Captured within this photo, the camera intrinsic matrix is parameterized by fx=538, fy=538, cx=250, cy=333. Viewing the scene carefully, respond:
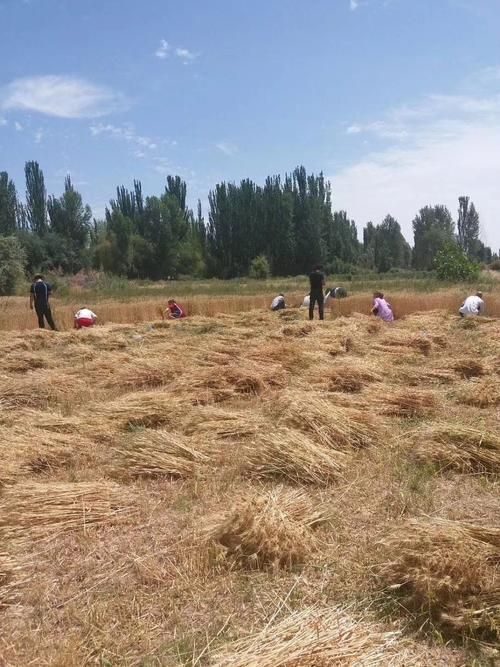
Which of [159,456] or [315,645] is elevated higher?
[159,456]

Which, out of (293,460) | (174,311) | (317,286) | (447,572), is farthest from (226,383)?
(174,311)

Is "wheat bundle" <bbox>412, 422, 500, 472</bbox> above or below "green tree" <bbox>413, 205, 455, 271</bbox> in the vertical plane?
below

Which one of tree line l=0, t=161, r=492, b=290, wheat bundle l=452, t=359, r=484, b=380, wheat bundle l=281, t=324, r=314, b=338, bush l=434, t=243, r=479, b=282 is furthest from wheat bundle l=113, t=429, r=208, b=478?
tree line l=0, t=161, r=492, b=290

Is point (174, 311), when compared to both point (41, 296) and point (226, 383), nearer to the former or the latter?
point (41, 296)

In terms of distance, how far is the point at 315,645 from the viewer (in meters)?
1.95

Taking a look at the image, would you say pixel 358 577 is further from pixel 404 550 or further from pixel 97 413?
pixel 97 413

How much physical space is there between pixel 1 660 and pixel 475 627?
180cm

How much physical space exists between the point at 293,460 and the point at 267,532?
40.7 inches

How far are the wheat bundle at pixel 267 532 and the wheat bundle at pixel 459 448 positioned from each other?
1.19 metres

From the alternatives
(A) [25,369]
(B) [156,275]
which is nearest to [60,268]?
(B) [156,275]

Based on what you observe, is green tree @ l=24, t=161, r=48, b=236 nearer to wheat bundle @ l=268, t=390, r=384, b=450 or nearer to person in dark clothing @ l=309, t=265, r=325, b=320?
person in dark clothing @ l=309, t=265, r=325, b=320

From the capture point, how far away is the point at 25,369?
8.09 meters

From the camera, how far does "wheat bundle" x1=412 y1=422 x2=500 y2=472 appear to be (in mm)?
3697

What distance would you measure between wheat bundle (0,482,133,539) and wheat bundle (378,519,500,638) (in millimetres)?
1557
